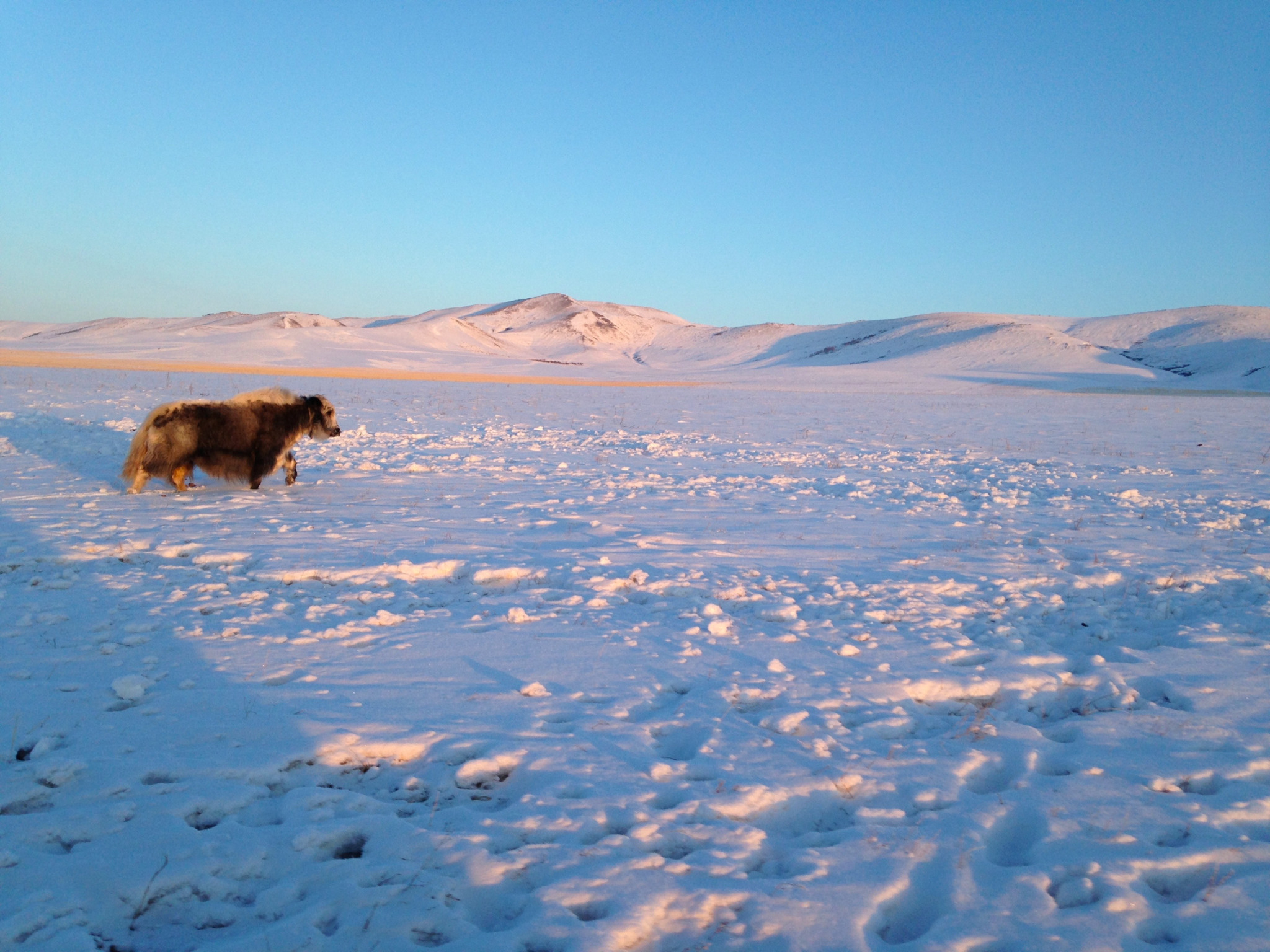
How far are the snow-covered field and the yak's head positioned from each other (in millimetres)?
1823

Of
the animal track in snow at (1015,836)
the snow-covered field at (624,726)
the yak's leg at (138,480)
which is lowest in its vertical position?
the animal track in snow at (1015,836)

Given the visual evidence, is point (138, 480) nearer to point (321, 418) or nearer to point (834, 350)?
point (321, 418)

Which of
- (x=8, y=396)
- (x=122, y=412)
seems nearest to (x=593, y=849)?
(x=122, y=412)

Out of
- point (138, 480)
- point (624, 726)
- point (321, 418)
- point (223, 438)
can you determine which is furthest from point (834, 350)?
point (624, 726)

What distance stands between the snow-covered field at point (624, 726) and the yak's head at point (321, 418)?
1823 mm

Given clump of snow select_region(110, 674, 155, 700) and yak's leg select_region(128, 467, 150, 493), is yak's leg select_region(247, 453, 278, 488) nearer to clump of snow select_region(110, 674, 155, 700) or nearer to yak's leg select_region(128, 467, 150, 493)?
yak's leg select_region(128, 467, 150, 493)

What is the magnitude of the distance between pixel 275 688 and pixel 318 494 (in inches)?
238

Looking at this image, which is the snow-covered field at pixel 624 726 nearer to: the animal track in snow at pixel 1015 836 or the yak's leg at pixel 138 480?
the animal track in snow at pixel 1015 836

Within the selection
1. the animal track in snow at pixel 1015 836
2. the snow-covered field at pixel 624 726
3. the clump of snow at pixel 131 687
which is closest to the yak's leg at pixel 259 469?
the snow-covered field at pixel 624 726

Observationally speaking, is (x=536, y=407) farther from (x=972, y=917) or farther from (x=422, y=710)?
(x=972, y=917)

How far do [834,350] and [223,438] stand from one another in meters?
108

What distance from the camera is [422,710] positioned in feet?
12.7

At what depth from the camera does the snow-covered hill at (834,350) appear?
68.0 m

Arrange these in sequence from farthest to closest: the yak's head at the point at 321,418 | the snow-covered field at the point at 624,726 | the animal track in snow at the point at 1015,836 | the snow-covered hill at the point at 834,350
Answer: the snow-covered hill at the point at 834,350 < the yak's head at the point at 321,418 < the animal track in snow at the point at 1015,836 < the snow-covered field at the point at 624,726
